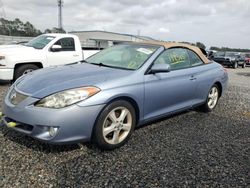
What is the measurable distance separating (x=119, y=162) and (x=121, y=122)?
0.59 m

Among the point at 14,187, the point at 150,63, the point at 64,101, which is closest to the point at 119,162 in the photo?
the point at 64,101

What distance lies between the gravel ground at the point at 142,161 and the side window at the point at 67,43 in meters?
5.22

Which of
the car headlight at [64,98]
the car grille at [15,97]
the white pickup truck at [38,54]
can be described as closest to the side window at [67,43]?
the white pickup truck at [38,54]

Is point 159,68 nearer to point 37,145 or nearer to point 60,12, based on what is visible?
point 37,145

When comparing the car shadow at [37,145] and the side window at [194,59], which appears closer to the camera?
the car shadow at [37,145]

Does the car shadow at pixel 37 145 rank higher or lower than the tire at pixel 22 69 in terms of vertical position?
lower

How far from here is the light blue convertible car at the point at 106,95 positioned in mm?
3289

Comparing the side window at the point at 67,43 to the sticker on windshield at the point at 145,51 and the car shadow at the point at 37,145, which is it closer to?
the sticker on windshield at the point at 145,51

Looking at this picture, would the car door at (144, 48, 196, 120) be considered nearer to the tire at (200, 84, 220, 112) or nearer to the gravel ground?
the gravel ground

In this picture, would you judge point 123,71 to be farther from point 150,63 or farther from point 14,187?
point 14,187

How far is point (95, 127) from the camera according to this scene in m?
3.49

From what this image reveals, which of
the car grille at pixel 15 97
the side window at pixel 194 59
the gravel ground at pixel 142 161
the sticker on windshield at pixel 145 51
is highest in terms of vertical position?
the sticker on windshield at pixel 145 51

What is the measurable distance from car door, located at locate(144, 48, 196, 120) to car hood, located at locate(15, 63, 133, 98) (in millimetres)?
485

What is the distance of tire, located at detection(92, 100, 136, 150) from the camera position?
353cm
